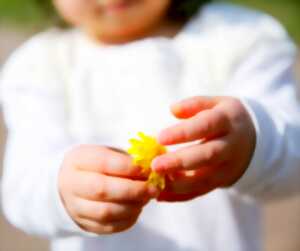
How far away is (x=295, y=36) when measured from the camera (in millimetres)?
2051

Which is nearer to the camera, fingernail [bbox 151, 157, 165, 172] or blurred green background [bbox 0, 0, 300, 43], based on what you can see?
fingernail [bbox 151, 157, 165, 172]

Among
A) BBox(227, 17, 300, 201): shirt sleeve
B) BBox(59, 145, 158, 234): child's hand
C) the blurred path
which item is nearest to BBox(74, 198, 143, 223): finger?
BBox(59, 145, 158, 234): child's hand

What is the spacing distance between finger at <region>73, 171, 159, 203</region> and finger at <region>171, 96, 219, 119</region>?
0.07 metres

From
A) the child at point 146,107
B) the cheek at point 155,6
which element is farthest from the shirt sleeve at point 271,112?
the cheek at point 155,6

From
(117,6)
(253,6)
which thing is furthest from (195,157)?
(253,6)

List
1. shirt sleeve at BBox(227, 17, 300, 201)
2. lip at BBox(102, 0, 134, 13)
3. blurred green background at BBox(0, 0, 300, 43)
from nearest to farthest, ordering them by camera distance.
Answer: shirt sleeve at BBox(227, 17, 300, 201) → lip at BBox(102, 0, 134, 13) → blurred green background at BBox(0, 0, 300, 43)

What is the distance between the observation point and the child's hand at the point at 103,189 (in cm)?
63

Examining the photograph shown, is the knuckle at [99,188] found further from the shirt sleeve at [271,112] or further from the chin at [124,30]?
the chin at [124,30]

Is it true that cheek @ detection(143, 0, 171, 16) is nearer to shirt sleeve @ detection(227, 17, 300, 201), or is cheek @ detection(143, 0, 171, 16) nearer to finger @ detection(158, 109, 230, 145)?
shirt sleeve @ detection(227, 17, 300, 201)

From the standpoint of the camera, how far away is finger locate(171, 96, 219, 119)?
0.65 m

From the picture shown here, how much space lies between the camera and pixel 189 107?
651mm

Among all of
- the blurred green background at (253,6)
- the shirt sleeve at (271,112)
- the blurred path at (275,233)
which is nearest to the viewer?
the shirt sleeve at (271,112)

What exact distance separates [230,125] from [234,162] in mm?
40

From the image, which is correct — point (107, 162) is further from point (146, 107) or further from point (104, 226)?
point (146, 107)
